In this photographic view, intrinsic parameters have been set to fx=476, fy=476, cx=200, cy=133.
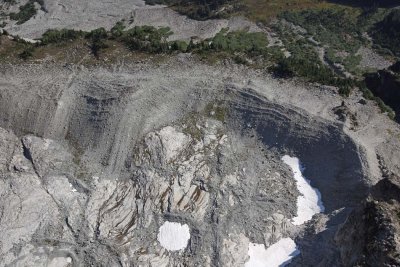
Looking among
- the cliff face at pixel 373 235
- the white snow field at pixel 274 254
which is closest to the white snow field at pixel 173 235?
the white snow field at pixel 274 254

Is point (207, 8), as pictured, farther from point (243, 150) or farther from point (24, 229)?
point (24, 229)

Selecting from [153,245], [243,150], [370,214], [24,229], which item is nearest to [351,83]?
[243,150]

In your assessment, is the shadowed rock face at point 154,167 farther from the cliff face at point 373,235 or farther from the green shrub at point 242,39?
the green shrub at point 242,39

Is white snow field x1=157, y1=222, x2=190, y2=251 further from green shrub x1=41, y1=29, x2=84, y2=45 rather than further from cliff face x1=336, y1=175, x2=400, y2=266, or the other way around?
green shrub x1=41, y1=29, x2=84, y2=45

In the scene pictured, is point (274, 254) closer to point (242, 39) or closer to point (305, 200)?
point (305, 200)

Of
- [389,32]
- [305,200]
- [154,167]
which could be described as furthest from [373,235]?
[389,32]
